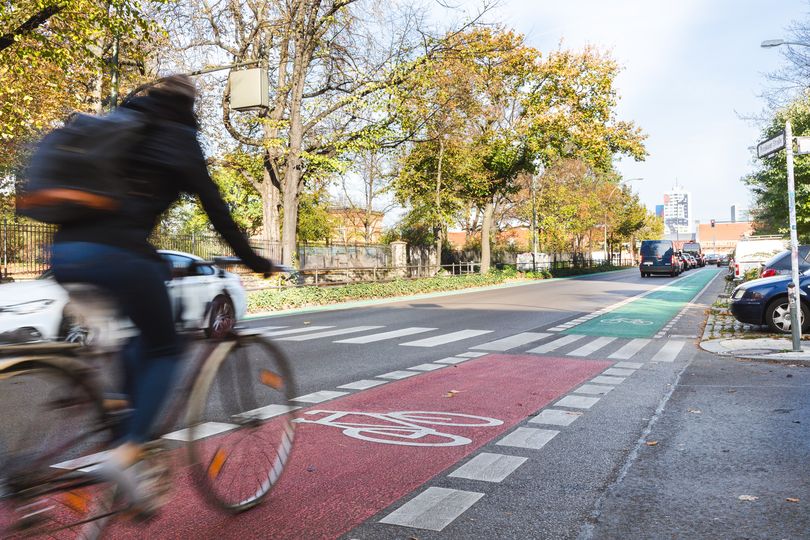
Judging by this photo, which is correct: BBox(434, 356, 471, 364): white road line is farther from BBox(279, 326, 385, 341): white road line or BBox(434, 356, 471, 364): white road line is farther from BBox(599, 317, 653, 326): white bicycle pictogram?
BBox(599, 317, 653, 326): white bicycle pictogram

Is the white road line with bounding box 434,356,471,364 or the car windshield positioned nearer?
the white road line with bounding box 434,356,471,364

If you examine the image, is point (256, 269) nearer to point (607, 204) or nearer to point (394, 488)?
point (394, 488)

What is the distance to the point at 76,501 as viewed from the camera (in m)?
2.59

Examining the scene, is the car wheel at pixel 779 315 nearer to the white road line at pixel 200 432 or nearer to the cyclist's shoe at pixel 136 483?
the white road line at pixel 200 432

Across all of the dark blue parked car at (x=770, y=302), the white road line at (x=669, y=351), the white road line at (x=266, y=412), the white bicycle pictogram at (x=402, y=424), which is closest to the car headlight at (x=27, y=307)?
the white bicycle pictogram at (x=402, y=424)

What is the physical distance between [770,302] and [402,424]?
348 inches

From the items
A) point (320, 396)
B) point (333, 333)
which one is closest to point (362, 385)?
point (320, 396)

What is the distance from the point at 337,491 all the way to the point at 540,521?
1.17 m

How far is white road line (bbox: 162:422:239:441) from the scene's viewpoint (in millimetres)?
2882

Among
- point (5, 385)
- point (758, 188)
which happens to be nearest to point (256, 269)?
point (5, 385)

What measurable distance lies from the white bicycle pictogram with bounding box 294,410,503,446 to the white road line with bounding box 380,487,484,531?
1106 mm

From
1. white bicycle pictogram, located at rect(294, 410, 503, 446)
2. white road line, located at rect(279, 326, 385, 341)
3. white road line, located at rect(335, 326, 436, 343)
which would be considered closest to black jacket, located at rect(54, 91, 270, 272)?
white bicycle pictogram, located at rect(294, 410, 503, 446)

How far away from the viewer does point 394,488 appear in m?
3.99

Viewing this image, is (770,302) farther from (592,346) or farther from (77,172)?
(77,172)
